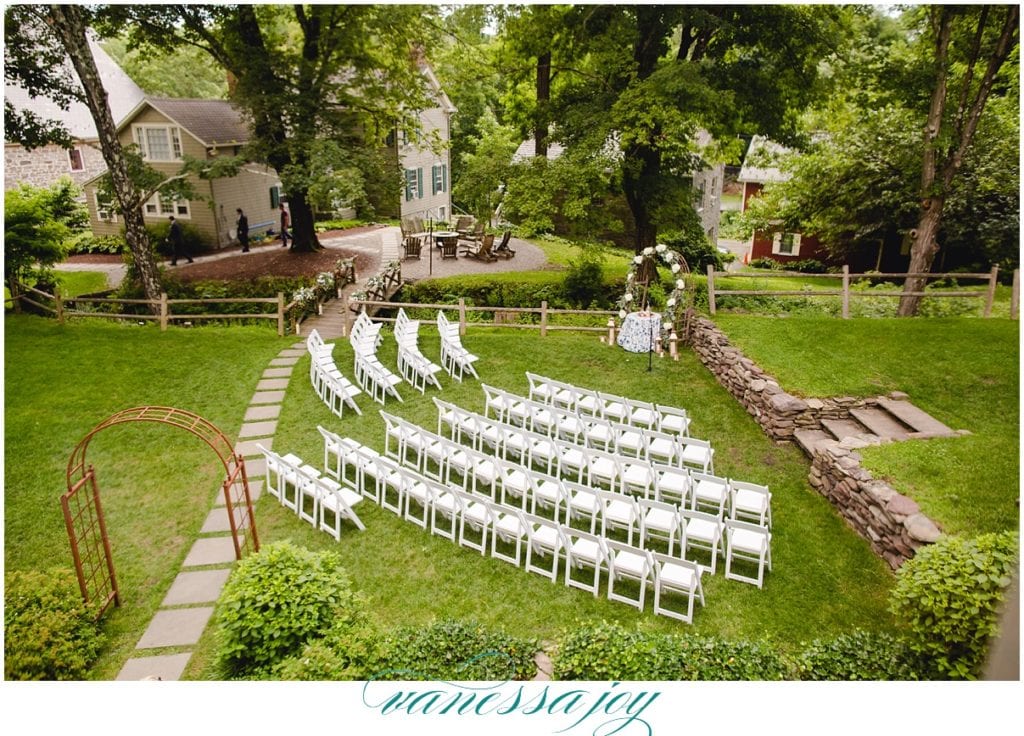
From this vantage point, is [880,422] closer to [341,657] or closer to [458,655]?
[458,655]

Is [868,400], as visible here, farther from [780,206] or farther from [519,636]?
[780,206]

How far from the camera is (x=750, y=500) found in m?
7.02

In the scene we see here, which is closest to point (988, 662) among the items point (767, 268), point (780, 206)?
point (780, 206)

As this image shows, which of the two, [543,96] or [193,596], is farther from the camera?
[543,96]

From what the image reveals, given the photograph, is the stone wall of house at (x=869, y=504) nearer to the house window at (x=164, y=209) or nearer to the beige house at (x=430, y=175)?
the beige house at (x=430, y=175)

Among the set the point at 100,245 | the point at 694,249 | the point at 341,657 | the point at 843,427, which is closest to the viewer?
the point at 341,657

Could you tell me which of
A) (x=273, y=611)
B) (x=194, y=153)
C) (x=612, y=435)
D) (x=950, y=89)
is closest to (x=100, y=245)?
(x=194, y=153)

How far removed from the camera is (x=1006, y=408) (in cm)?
788

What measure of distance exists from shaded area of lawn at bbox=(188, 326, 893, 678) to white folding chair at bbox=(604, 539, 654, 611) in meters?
0.11

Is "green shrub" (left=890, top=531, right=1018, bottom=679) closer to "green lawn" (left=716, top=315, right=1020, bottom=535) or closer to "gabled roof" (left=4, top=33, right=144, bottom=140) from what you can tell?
"green lawn" (left=716, top=315, right=1020, bottom=535)

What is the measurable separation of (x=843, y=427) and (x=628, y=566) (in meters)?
4.62

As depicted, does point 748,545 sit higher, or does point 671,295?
point 671,295

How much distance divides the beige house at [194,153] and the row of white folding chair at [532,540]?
564 inches
